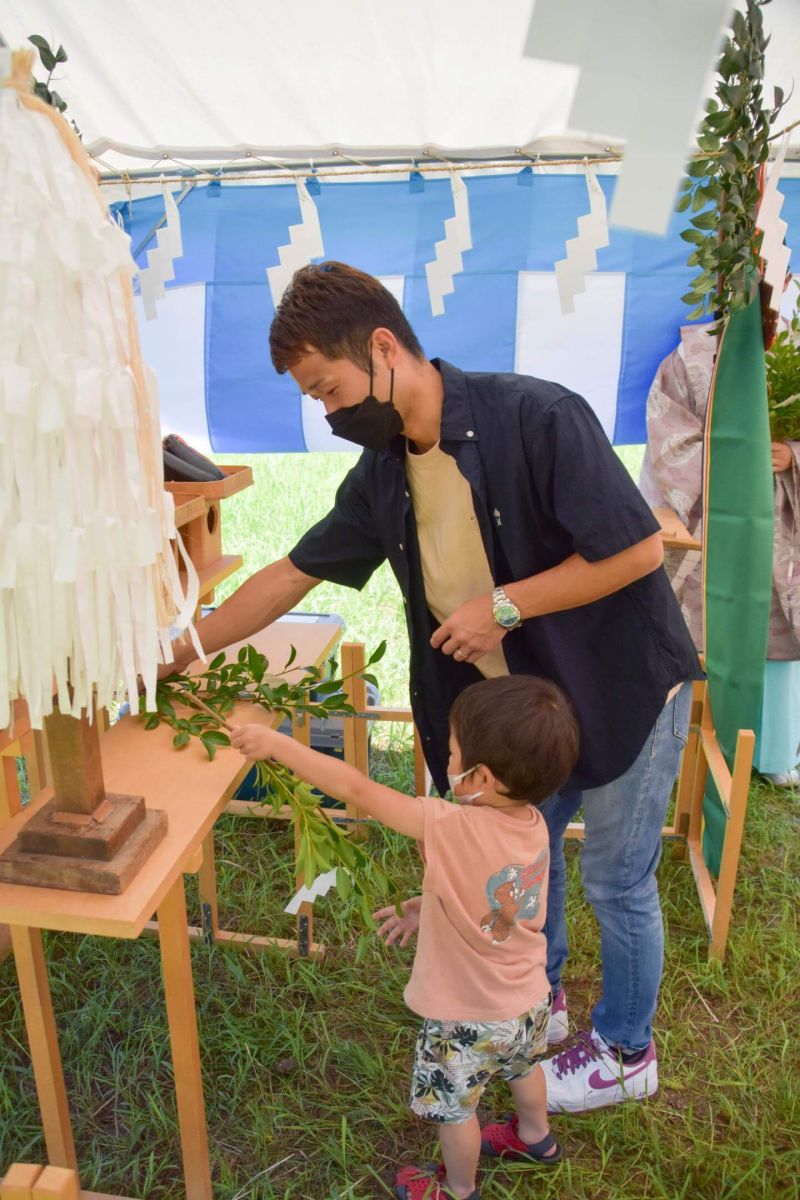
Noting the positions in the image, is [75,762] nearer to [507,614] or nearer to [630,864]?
[507,614]

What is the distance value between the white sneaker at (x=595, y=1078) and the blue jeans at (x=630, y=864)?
46mm

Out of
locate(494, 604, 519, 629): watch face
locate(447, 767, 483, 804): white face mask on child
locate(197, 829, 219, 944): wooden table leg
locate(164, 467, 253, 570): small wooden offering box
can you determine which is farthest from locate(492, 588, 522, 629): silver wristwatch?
locate(197, 829, 219, 944): wooden table leg

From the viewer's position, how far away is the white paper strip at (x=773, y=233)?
2111 millimetres

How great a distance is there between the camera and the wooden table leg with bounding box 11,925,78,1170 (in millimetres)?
1622

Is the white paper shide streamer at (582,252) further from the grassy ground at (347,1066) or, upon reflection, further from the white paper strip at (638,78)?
the white paper strip at (638,78)

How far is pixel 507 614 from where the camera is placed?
64.5 inches

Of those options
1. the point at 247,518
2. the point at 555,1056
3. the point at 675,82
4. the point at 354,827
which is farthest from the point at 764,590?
the point at 247,518

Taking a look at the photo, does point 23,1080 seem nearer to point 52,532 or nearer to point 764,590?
point 52,532

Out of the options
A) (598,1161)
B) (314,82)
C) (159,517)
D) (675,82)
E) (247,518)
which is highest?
(314,82)

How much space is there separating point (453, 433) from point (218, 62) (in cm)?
174

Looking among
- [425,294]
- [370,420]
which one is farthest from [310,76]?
[370,420]

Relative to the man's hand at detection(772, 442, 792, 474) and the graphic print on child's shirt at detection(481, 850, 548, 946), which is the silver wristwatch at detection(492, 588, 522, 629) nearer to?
the graphic print on child's shirt at detection(481, 850, 548, 946)

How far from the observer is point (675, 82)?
1.51 ft

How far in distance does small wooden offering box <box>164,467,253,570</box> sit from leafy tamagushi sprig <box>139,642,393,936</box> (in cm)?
49
